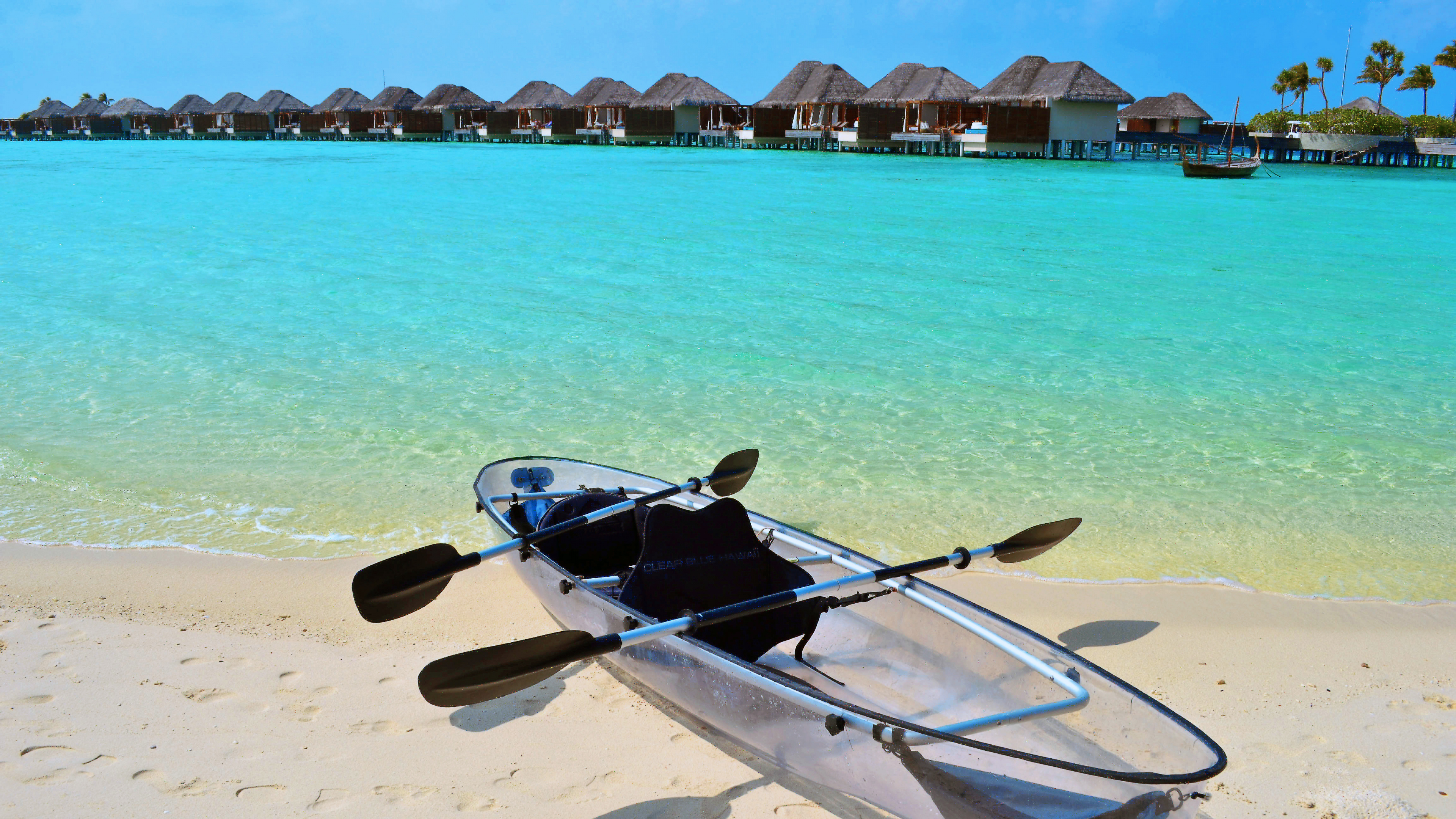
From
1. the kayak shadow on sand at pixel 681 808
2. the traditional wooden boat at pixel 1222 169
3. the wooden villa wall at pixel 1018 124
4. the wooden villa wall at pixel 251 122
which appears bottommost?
the kayak shadow on sand at pixel 681 808

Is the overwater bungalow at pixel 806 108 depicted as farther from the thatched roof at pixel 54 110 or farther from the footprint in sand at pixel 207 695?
the thatched roof at pixel 54 110

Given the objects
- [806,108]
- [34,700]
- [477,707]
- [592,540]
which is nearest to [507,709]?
[477,707]

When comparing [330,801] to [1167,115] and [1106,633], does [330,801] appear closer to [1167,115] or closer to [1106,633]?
[1106,633]

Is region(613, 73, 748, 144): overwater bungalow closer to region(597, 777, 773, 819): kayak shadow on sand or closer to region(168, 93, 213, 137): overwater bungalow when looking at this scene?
region(168, 93, 213, 137): overwater bungalow

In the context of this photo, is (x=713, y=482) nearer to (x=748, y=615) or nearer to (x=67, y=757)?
(x=748, y=615)

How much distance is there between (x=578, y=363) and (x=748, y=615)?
7187 millimetres

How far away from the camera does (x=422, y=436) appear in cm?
812

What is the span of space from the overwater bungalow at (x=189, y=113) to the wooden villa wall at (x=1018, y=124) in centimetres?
7090

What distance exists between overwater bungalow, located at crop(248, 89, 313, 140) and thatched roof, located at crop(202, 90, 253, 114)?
20.2 inches

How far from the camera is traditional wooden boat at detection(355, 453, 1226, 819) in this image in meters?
2.90

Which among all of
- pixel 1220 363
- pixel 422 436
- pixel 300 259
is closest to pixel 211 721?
pixel 422 436

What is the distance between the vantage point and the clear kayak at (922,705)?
2840 mm

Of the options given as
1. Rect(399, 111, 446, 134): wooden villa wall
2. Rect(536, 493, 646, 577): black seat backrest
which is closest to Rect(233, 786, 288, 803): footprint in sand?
Rect(536, 493, 646, 577): black seat backrest

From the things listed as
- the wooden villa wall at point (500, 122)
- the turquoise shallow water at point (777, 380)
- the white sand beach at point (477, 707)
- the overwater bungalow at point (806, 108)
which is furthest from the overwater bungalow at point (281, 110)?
the white sand beach at point (477, 707)
